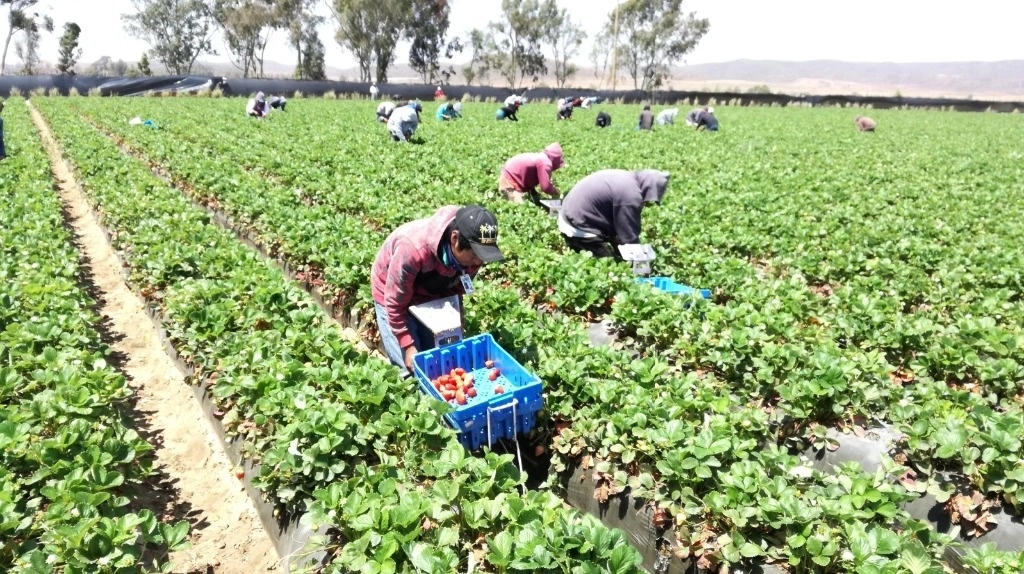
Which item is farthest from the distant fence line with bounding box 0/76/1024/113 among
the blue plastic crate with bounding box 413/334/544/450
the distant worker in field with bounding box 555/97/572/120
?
the blue plastic crate with bounding box 413/334/544/450

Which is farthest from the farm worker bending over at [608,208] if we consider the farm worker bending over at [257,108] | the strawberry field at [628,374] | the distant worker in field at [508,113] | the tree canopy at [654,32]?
the tree canopy at [654,32]

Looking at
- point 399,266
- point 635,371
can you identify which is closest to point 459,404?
point 399,266

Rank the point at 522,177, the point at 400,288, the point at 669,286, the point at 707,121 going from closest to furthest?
the point at 400,288 → the point at 669,286 → the point at 522,177 → the point at 707,121

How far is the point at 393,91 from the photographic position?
1864 inches

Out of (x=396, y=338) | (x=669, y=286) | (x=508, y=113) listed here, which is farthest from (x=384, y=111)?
(x=396, y=338)

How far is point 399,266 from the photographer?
3965mm

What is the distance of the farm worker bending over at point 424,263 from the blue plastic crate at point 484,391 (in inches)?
9.5

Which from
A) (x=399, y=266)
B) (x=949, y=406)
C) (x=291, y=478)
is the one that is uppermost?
(x=399, y=266)

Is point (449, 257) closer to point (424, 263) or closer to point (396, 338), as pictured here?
point (424, 263)

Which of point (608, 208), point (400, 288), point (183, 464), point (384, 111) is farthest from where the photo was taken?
point (384, 111)

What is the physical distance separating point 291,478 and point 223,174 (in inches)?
363

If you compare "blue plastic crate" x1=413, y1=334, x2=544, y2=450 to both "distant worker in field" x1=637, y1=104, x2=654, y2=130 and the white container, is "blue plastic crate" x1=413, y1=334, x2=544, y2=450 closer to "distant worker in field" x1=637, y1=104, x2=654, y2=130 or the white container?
the white container

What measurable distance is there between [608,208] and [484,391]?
3224 mm

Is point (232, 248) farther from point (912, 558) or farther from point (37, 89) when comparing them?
point (37, 89)
